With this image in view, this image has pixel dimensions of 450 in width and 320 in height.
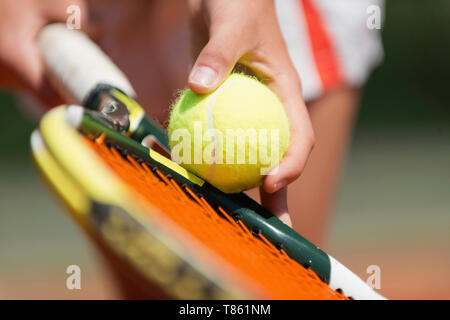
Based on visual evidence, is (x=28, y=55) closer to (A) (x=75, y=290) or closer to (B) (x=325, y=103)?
(B) (x=325, y=103)

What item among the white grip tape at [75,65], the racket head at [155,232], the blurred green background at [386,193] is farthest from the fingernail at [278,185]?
the blurred green background at [386,193]

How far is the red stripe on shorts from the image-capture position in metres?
1.78

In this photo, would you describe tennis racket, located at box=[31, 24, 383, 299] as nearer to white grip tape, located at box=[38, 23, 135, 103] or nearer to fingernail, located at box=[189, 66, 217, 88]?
white grip tape, located at box=[38, 23, 135, 103]

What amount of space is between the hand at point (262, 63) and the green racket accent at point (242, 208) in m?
0.06

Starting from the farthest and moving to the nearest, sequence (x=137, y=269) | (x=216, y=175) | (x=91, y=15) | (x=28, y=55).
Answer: (x=91, y=15) → (x=28, y=55) → (x=216, y=175) → (x=137, y=269)

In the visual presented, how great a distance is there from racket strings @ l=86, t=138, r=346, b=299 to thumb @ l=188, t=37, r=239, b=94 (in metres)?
0.17

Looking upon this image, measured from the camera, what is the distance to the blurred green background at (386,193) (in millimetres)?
3006

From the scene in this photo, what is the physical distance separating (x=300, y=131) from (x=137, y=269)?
447mm

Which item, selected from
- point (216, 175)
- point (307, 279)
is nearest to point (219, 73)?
point (216, 175)

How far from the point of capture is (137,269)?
773 millimetres

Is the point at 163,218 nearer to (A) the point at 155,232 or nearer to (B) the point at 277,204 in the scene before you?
(A) the point at 155,232

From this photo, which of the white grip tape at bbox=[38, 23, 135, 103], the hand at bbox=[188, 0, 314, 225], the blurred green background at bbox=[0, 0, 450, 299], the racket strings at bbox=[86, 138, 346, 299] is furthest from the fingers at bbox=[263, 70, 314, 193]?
the blurred green background at bbox=[0, 0, 450, 299]

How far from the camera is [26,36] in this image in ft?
4.86

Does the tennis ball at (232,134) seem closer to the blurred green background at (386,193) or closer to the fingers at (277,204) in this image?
the fingers at (277,204)
